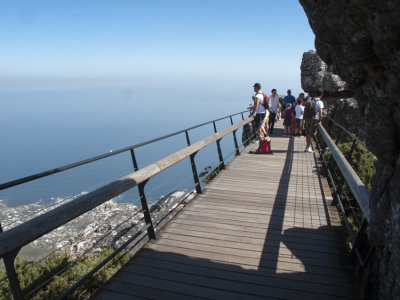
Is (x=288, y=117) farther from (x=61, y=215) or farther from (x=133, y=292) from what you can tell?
(x=61, y=215)

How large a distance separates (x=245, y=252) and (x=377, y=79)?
242cm

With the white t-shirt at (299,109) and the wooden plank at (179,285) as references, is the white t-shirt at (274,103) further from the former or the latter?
the wooden plank at (179,285)

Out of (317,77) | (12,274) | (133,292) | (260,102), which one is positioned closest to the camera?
(12,274)

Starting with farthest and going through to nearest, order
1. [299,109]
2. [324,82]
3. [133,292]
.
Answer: [324,82] < [299,109] < [133,292]

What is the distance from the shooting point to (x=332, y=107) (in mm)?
20484

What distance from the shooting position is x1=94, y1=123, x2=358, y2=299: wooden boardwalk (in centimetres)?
289

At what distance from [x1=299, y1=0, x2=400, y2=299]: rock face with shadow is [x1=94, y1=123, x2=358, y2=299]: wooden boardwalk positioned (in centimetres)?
79

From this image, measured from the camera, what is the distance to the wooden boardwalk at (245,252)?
2891 millimetres

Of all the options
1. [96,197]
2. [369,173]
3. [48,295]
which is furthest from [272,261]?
[48,295]

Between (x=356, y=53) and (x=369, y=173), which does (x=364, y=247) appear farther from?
(x=369, y=173)

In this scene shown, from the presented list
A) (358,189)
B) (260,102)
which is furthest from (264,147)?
(358,189)

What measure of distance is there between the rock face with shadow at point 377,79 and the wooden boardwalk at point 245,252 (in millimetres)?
790

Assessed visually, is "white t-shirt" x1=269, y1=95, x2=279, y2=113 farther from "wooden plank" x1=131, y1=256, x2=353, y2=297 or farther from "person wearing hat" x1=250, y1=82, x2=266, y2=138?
"wooden plank" x1=131, y1=256, x2=353, y2=297

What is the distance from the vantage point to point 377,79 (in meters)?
2.02
